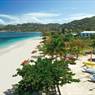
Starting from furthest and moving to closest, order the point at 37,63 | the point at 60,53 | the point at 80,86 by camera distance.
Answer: the point at 60,53 → the point at 80,86 → the point at 37,63

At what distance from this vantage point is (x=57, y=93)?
17312 millimetres

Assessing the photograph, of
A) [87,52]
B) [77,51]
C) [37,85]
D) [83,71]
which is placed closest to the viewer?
[37,85]

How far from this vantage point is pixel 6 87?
20.1 metres

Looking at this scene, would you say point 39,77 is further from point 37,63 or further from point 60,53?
point 60,53

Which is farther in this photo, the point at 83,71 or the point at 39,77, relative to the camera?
the point at 83,71

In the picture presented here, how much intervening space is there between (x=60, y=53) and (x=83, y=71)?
6295mm

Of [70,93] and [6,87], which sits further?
[6,87]

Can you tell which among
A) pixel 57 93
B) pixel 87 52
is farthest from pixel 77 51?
pixel 57 93

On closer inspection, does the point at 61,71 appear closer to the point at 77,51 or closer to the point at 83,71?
the point at 83,71

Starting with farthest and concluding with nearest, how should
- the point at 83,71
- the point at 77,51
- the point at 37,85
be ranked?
the point at 77,51 < the point at 83,71 < the point at 37,85

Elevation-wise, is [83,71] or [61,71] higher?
[61,71]

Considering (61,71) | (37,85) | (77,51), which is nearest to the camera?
(37,85)

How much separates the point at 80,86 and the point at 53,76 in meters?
4.67

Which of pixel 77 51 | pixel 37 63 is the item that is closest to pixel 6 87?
pixel 37 63
